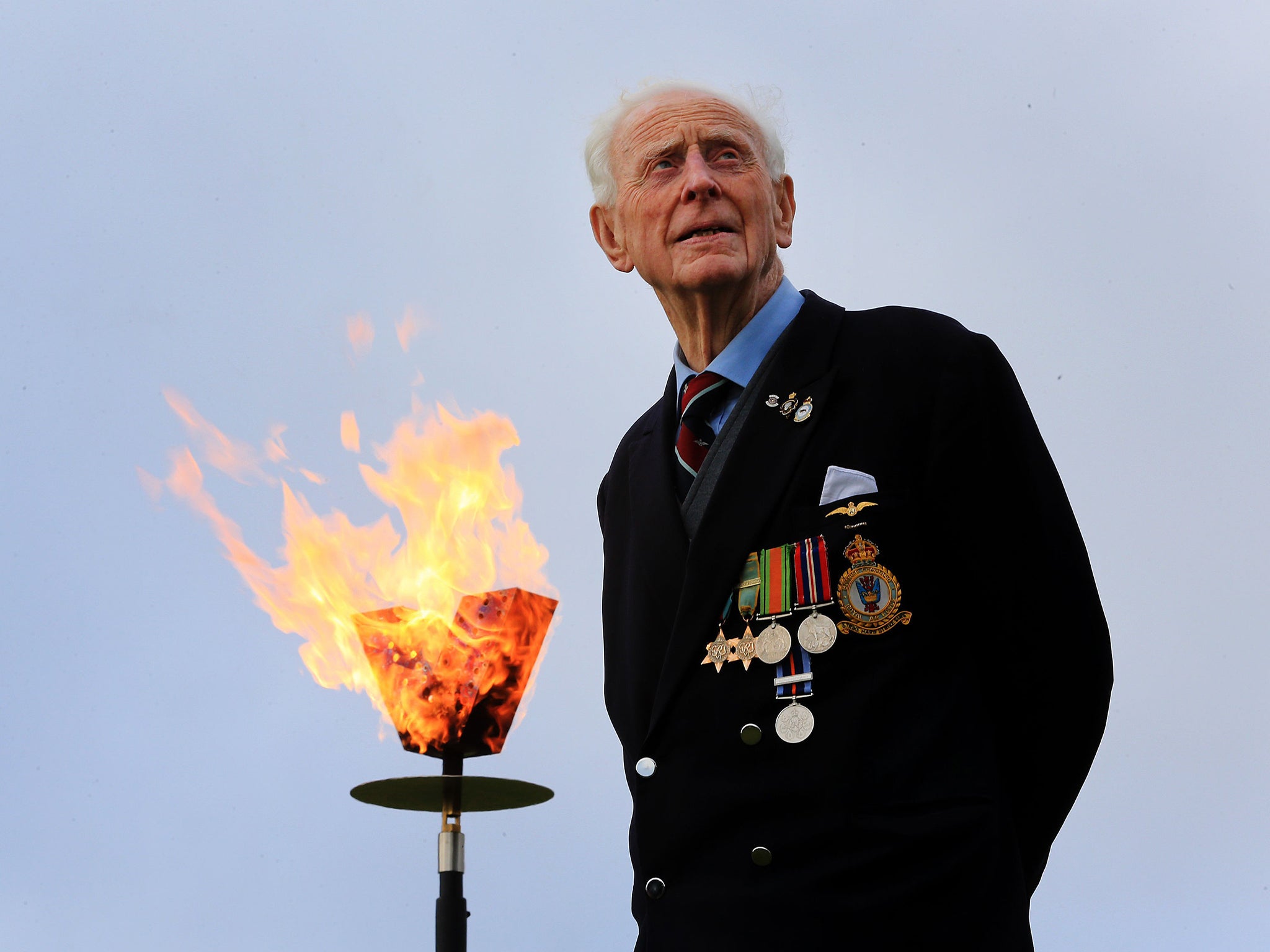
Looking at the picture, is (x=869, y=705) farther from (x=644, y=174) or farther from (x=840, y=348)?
(x=644, y=174)

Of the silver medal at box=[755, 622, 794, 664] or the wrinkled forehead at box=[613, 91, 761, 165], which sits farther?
the wrinkled forehead at box=[613, 91, 761, 165]

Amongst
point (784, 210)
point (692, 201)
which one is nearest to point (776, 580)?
point (692, 201)

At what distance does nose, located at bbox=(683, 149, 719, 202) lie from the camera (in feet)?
12.7

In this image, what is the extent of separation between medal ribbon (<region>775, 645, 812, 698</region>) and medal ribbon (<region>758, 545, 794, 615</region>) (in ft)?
0.36

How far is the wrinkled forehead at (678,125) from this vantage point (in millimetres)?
4074

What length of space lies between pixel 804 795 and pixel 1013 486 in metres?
0.89

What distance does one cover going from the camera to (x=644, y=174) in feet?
13.4

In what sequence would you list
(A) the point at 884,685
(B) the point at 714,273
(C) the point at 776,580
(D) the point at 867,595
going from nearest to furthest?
(A) the point at 884,685 < (D) the point at 867,595 < (C) the point at 776,580 < (B) the point at 714,273

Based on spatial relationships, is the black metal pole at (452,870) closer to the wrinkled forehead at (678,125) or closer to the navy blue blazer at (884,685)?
→ the navy blue blazer at (884,685)

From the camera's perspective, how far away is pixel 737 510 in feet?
11.1

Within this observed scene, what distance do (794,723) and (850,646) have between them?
8.5 inches

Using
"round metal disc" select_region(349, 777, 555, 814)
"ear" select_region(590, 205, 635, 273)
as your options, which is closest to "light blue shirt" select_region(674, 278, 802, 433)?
"ear" select_region(590, 205, 635, 273)

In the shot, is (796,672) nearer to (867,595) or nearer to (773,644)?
(773,644)

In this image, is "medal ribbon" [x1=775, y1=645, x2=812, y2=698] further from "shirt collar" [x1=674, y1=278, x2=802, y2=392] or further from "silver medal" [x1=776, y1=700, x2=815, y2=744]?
"shirt collar" [x1=674, y1=278, x2=802, y2=392]
